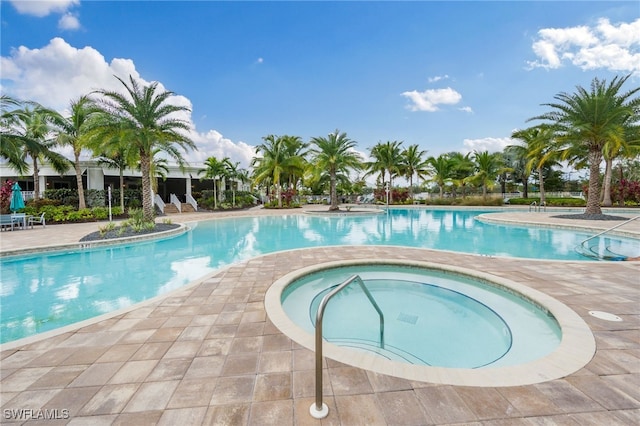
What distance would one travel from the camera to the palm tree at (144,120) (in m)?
12.6

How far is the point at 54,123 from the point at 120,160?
4089 millimetres

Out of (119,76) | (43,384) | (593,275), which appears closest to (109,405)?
(43,384)

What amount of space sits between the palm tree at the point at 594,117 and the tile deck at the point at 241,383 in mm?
16018

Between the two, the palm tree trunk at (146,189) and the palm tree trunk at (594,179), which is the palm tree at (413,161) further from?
the palm tree trunk at (146,189)

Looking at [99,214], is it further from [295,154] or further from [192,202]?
[295,154]

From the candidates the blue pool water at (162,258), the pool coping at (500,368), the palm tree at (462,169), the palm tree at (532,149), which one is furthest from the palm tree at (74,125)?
the palm tree at (462,169)

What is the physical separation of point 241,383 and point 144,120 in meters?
14.5

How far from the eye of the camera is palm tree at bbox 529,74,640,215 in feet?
47.9

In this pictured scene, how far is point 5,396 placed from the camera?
2.43 metres

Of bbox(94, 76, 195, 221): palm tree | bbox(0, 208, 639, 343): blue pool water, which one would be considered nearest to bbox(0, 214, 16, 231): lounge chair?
bbox(94, 76, 195, 221): palm tree

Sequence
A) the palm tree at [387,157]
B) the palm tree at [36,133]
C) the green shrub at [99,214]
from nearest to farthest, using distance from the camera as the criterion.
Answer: the palm tree at [36,133] → the green shrub at [99,214] → the palm tree at [387,157]

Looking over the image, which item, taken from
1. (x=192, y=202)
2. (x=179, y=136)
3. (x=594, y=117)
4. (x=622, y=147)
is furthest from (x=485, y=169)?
(x=192, y=202)

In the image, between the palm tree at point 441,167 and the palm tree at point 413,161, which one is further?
the palm tree at point 441,167

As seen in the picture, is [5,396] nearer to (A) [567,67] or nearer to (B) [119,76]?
(B) [119,76]
